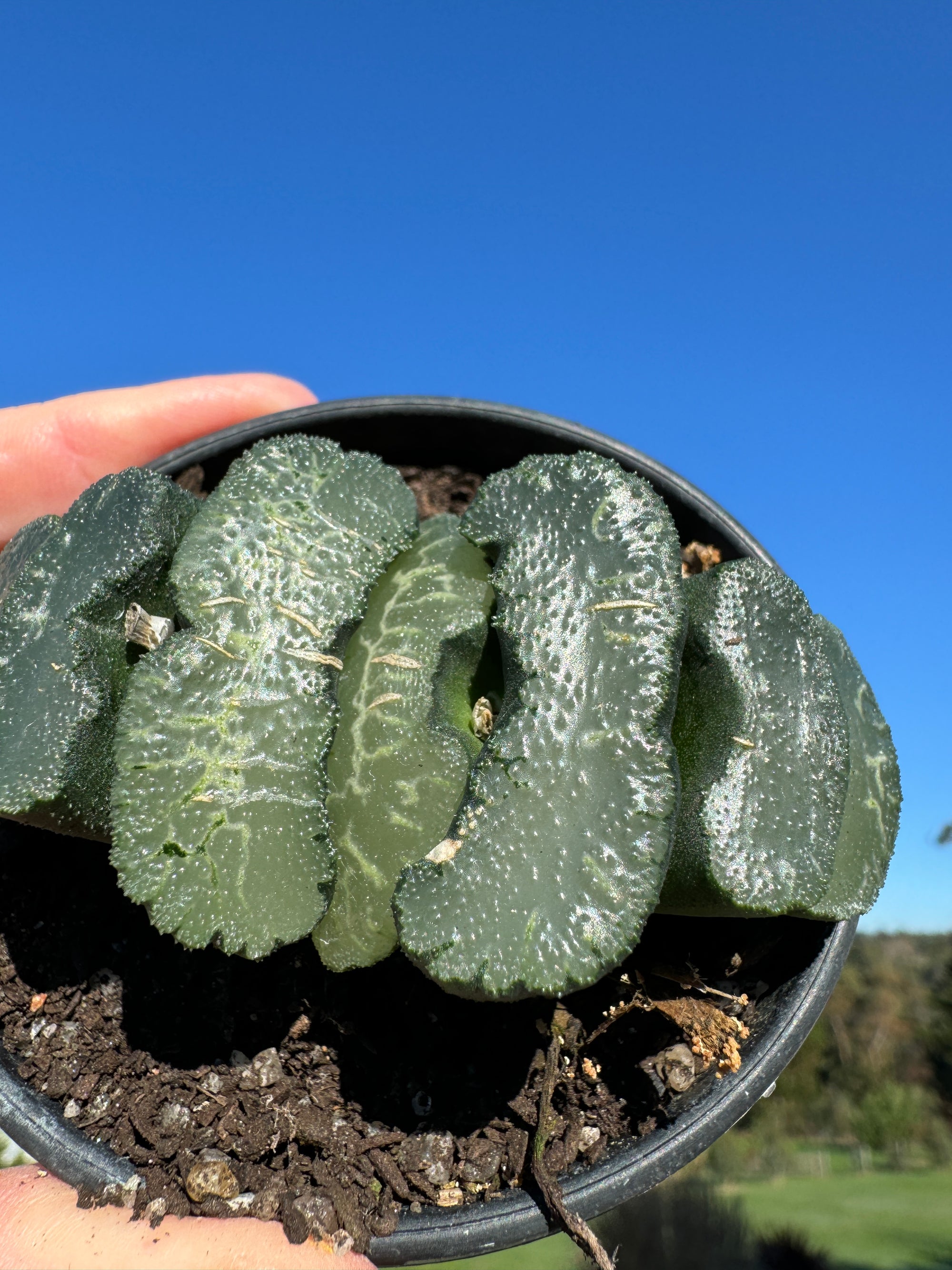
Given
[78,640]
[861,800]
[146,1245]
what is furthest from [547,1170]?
[78,640]

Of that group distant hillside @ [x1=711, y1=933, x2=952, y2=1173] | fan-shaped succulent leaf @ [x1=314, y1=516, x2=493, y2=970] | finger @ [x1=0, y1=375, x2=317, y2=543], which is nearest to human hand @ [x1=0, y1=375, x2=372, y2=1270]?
finger @ [x1=0, y1=375, x2=317, y2=543]

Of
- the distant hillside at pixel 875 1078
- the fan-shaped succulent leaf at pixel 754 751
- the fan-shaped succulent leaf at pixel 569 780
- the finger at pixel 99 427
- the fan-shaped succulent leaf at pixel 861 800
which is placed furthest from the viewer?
the distant hillside at pixel 875 1078

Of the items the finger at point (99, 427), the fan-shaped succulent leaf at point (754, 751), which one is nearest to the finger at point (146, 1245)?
the fan-shaped succulent leaf at point (754, 751)

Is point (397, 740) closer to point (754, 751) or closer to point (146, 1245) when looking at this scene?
point (754, 751)

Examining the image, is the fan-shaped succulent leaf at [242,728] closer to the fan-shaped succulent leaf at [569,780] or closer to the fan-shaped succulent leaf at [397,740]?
the fan-shaped succulent leaf at [397,740]

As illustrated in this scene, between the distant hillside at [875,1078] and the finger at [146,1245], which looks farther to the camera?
the distant hillside at [875,1078]

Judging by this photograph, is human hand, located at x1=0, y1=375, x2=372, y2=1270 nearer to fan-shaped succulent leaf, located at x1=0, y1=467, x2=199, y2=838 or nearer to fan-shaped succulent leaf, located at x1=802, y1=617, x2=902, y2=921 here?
fan-shaped succulent leaf, located at x1=0, y1=467, x2=199, y2=838
